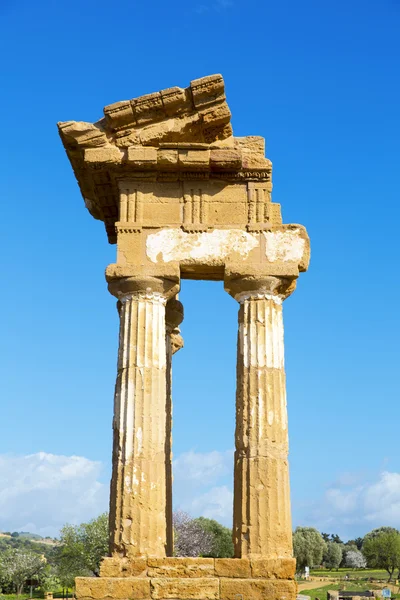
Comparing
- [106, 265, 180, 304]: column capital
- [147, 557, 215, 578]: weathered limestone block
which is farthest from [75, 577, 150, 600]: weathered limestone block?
[106, 265, 180, 304]: column capital

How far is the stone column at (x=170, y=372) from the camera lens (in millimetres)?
17016

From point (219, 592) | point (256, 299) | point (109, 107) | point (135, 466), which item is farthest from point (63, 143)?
point (219, 592)

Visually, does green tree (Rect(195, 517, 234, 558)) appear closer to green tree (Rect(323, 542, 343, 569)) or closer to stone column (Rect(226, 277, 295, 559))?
green tree (Rect(323, 542, 343, 569))

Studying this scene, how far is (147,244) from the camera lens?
1612cm

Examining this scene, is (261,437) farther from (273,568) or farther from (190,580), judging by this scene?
(190,580)

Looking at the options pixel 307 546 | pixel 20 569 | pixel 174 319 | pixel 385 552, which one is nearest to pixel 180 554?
pixel 20 569

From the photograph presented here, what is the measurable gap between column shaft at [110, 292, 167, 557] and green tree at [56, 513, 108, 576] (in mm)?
39201

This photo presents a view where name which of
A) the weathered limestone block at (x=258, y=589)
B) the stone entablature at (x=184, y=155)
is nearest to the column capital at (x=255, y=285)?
the stone entablature at (x=184, y=155)

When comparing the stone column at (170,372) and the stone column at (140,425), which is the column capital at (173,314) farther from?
the stone column at (140,425)

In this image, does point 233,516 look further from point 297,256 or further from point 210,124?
point 210,124

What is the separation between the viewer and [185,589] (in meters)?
13.9

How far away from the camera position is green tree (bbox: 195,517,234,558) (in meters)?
68.4

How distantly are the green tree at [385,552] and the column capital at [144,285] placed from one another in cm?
7356

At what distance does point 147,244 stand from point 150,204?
94cm
